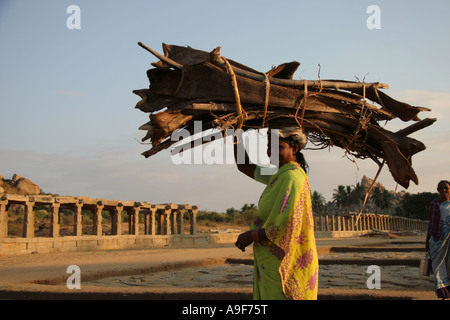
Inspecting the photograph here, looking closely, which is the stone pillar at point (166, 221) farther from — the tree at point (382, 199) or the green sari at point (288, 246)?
the tree at point (382, 199)

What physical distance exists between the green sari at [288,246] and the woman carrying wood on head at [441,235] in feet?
12.8

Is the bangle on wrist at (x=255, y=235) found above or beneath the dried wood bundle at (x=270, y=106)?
beneath

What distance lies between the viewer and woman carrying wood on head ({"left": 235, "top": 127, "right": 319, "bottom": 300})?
9.43ft

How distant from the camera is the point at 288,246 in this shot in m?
2.88

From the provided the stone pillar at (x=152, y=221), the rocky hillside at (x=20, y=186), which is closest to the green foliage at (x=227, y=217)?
the rocky hillside at (x=20, y=186)

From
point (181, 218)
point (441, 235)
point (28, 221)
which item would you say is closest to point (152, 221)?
point (181, 218)

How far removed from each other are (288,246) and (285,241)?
0.12 feet

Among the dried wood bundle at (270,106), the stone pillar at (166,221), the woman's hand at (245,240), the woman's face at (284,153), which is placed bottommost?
the stone pillar at (166,221)

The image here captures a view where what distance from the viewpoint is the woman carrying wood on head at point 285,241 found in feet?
9.43

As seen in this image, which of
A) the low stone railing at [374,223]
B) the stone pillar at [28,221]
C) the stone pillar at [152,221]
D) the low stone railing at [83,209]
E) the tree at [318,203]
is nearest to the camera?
the stone pillar at [28,221]

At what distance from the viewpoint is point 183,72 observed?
317 centimetres

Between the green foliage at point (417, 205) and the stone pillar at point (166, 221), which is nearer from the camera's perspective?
the stone pillar at point (166, 221)

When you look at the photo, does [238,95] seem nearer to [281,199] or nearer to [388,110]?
[281,199]
